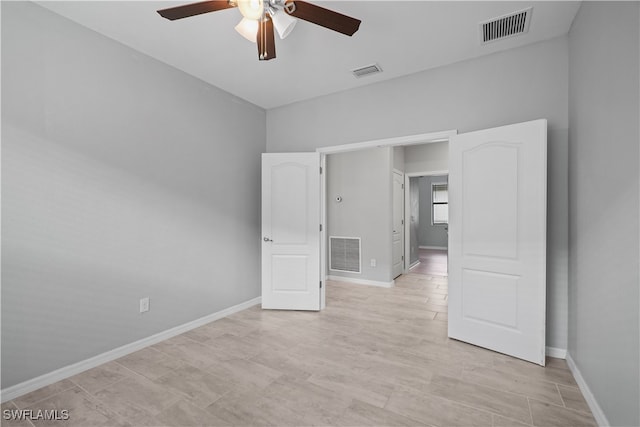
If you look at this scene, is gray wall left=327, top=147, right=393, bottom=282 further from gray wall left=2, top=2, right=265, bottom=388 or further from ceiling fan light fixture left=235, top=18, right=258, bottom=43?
ceiling fan light fixture left=235, top=18, right=258, bottom=43

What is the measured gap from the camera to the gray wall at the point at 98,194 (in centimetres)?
207

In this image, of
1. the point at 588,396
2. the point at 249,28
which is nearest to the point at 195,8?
the point at 249,28

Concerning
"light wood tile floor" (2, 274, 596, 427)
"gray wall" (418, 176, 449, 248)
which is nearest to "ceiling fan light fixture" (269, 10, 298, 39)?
"light wood tile floor" (2, 274, 596, 427)

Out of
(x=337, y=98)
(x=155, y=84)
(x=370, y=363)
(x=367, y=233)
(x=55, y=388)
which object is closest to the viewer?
(x=55, y=388)

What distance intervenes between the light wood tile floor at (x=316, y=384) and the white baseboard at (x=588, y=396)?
0.04m

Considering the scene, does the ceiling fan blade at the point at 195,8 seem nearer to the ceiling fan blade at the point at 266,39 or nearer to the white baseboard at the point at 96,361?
the ceiling fan blade at the point at 266,39

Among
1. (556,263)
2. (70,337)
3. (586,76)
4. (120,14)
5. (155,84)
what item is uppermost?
(120,14)

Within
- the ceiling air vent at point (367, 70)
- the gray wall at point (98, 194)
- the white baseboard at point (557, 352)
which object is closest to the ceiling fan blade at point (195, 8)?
the gray wall at point (98, 194)

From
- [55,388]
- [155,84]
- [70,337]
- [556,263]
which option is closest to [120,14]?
[155,84]

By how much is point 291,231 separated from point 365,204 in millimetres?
1969

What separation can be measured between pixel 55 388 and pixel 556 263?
4.06 m

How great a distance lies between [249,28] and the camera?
197 cm

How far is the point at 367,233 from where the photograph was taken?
17.6 ft

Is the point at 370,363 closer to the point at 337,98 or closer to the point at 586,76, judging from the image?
the point at 586,76
